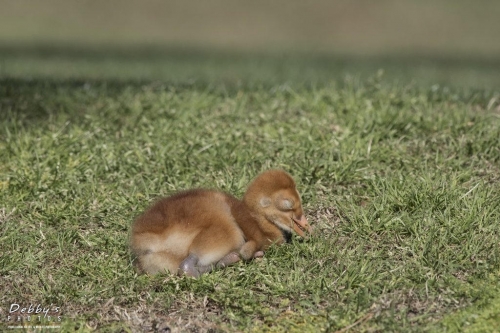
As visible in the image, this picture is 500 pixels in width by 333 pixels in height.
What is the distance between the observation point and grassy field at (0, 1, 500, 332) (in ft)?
17.3

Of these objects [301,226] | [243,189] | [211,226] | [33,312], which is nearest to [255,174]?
[243,189]

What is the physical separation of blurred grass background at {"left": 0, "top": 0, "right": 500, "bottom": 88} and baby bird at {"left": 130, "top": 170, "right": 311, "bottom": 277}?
45.8 ft

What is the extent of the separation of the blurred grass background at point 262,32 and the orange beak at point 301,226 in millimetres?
13886

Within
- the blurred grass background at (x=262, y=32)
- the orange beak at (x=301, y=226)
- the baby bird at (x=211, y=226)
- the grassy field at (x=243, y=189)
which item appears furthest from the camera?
the blurred grass background at (x=262, y=32)

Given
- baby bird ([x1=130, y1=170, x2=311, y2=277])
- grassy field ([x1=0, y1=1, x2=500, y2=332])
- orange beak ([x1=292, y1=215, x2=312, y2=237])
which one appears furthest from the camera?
orange beak ([x1=292, y1=215, x2=312, y2=237])

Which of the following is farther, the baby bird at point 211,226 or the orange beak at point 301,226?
the orange beak at point 301,226

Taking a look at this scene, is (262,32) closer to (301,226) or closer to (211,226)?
(301,226)

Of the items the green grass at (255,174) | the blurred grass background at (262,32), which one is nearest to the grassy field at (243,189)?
the green grass at (255,174)

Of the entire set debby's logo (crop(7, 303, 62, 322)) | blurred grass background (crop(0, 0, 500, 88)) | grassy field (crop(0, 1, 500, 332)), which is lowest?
blurred grass background (crop(0, 0, 500, 88))

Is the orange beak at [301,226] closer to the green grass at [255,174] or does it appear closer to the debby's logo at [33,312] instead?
the green grass at [255,174]

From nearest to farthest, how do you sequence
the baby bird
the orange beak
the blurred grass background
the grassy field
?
the grassy field → the baby bird → the orange beak → the blurred grass background

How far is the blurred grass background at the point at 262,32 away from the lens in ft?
73.3

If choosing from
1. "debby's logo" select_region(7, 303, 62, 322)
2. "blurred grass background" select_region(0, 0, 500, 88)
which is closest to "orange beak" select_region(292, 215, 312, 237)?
"debby's logo" select_region(7, 303, 62, 322)

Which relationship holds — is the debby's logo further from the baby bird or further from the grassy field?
the baby bird
